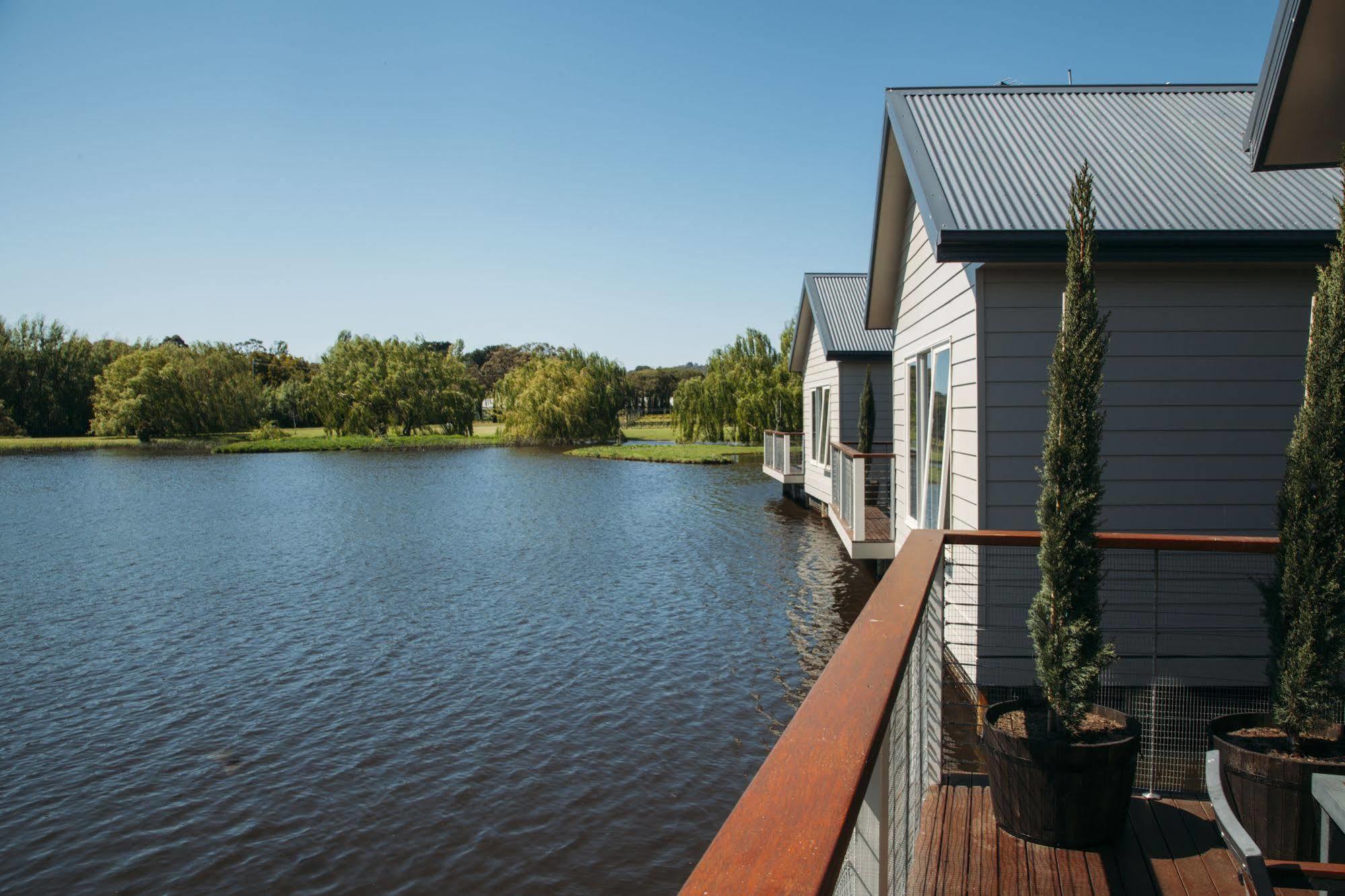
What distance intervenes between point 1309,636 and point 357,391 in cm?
5527

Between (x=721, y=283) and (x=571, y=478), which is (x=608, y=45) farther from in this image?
(x=721, y=283)

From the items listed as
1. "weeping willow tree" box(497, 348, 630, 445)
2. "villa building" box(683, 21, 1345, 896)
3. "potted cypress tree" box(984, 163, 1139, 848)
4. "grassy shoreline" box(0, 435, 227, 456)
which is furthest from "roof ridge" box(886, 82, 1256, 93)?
"grassy shoreline" box(0, 435, 227, 456)

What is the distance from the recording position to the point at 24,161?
3022 cm

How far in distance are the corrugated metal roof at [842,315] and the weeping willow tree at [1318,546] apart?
13.3m

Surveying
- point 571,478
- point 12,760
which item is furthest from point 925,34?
point 571,478

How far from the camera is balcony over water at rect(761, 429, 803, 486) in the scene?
73.5 feet

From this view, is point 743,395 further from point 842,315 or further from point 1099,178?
point 1099,178

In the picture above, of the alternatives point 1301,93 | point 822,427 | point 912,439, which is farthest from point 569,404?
point 1301,93

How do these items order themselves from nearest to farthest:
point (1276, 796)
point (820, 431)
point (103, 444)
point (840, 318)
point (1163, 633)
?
point (1276, 796), point (1163, 633), point (840, 318), point (820, 431), point (103, 444)

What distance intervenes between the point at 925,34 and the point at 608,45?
16.6 feet

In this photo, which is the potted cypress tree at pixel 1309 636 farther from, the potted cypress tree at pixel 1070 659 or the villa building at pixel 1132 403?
the potted cypress tree at pixel 1070 659

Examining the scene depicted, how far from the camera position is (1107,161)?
789 centimetres

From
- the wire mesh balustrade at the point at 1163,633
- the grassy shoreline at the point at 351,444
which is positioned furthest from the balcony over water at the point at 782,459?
the grassy shoreline at the point at 351,444

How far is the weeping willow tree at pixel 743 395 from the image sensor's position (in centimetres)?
3697
